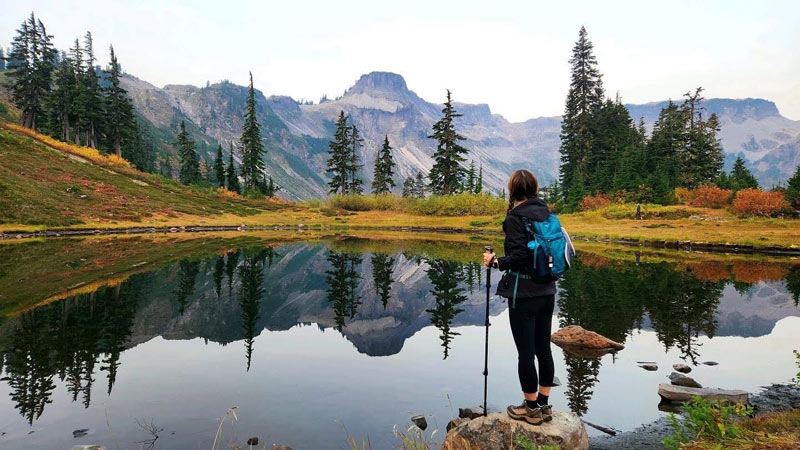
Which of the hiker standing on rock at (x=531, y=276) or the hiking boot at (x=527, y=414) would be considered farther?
the hiking boot at (x=527, y=414)

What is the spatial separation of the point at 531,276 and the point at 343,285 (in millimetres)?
15919

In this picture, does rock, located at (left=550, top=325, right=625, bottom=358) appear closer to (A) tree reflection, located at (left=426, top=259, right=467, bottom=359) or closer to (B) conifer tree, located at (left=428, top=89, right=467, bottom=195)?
(A) tree reflection, located at (left=426, top=259, right=467, bottom=359)

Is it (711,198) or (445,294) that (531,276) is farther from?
(711,198)

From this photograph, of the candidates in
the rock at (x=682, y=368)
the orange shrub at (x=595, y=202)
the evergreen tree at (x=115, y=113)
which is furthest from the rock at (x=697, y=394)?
the evergreen tree at (x=115, y=113)

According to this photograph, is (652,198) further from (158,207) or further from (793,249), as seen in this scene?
(158,207)

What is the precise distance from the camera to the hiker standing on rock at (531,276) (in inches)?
222

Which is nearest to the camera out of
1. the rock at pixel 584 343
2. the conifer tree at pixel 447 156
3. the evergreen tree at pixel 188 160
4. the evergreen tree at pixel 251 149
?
the rock at pixel 584 343

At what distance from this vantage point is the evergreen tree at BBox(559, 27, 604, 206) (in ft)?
241

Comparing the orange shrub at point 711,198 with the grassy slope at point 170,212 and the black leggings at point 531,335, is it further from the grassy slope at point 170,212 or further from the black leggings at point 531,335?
the black leggings at point 531,335

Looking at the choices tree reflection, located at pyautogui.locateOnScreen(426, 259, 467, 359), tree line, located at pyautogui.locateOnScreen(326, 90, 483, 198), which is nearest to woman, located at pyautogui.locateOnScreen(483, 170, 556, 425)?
tree reflection, located at pyautogui.locateOnScreen(426, 259, 467, 359)

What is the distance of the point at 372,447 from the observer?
258 inches

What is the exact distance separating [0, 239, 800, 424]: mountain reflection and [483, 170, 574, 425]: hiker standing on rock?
2.62 meters

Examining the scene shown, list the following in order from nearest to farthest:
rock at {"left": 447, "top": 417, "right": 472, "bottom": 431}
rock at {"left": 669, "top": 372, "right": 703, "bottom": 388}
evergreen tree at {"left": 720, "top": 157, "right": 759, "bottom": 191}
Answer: rock at {"left": 447, "top": 417, "right": 472, "bottom": 431}, rock at {"left": 669, "top": 372, "right": 703, "bottom": 388}, evergreen tree at {"left": 720, "top": 157, "right": 759, "bottom": 191}

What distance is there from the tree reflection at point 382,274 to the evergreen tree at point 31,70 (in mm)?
80232
